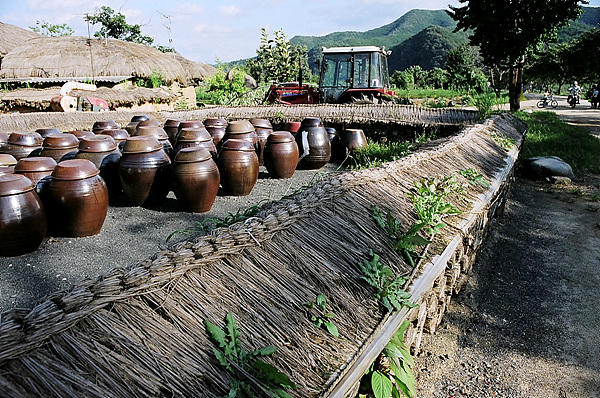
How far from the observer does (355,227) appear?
2424mm

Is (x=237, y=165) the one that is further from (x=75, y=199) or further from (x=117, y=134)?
(x=117, y=134)

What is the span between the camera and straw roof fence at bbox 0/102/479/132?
7988 millimetres

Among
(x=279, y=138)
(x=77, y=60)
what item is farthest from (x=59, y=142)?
(x=77, y=60)

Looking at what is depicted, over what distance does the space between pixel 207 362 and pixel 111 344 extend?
0.29 meters

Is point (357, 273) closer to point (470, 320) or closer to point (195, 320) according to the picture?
point (195, 320)

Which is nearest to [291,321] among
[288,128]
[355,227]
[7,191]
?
[355,227]

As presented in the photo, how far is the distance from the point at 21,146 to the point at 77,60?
12022mm

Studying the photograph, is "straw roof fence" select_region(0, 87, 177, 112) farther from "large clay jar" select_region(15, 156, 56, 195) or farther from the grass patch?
the grass patch

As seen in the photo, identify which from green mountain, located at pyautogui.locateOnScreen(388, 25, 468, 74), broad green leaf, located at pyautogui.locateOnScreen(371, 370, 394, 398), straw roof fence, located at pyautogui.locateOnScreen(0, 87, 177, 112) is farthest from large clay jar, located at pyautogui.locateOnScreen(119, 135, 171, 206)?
green mountain, located at pyautogui.locateOnScreen(388, 25, 468, 74)

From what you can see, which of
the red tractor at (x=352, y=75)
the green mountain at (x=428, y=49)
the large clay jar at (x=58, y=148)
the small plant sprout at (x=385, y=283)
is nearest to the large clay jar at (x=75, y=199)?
the large clay jar at (x=58, y=148)

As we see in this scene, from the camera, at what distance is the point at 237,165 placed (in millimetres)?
5309

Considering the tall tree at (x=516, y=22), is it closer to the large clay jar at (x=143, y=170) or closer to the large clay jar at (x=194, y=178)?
the large clay jar at (x=194, y=178)

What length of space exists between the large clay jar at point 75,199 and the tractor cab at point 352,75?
7.48 m

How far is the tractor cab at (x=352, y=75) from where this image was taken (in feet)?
35.0
